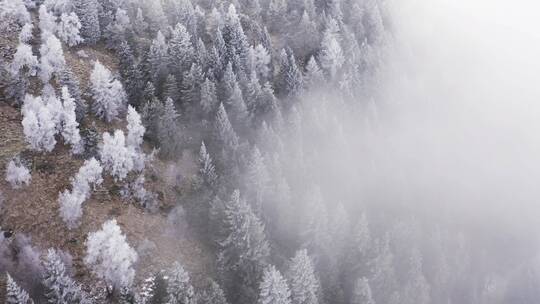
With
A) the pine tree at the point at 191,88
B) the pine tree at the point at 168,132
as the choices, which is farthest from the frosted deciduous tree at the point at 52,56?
the pine tree at the point at 191,88

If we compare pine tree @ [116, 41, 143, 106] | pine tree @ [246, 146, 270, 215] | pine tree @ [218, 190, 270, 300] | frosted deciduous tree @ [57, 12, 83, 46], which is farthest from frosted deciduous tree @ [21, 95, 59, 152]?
pine tree @ [246, 146, 270, 215]

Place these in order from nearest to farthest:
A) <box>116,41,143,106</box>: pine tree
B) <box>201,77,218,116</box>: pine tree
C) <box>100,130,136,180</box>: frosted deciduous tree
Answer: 1. <box>100,130,136,180</box>: frosted deciduous tree
2. <box>116,41,143,106</box>: pine tree
3. <box>201,77,218,116</box>: pine tree

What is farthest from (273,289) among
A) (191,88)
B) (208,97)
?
(191,88)

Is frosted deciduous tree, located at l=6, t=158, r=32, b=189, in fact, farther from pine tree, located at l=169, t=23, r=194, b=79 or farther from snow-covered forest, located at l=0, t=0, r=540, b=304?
pine tree, located at l=169, t=23, r=194, b=79

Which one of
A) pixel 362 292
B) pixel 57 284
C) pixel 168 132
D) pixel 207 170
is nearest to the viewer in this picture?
pixel 57 284

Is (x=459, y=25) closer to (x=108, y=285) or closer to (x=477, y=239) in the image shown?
(x=477, y=239)

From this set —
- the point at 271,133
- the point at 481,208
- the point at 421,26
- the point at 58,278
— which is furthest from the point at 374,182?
the point at 421,26

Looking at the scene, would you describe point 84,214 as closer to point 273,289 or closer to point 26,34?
point 273,289
